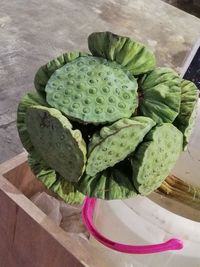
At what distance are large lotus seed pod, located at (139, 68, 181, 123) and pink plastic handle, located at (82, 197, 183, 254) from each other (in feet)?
0.54

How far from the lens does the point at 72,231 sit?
72cm

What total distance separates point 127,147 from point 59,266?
0.76ft

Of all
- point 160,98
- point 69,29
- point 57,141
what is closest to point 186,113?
point 160,98

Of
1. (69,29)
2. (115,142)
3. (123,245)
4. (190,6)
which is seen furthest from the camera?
(190,6)

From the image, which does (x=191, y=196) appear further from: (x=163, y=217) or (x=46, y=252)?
(x=46, y=252)

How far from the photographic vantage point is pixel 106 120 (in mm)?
465

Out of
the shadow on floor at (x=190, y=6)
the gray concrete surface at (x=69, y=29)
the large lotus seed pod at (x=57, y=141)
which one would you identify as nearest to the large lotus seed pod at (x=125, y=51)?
the large lotus seed pod at (x=57, y=141)

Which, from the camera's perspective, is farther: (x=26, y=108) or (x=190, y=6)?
(x=190, y=6)

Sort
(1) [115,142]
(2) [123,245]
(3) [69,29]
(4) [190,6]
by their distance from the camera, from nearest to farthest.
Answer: (1) [115,142] < (2) [123,245] < (3) [69,29] < (4) [190,6]

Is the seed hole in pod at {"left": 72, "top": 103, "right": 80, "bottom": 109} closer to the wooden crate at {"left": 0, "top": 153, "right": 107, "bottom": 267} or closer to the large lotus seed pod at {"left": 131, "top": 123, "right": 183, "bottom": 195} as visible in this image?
the large lotus seed pod at {"left": 131, "top": 123, "right": 183, "bottom": 195}

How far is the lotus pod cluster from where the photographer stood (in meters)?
0.46

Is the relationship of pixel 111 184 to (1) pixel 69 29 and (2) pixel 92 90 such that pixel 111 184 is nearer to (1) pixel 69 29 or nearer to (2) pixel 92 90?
(2) pixel 92 90

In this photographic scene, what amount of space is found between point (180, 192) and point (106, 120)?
0.18m

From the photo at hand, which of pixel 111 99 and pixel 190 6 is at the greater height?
pixel 111 99
